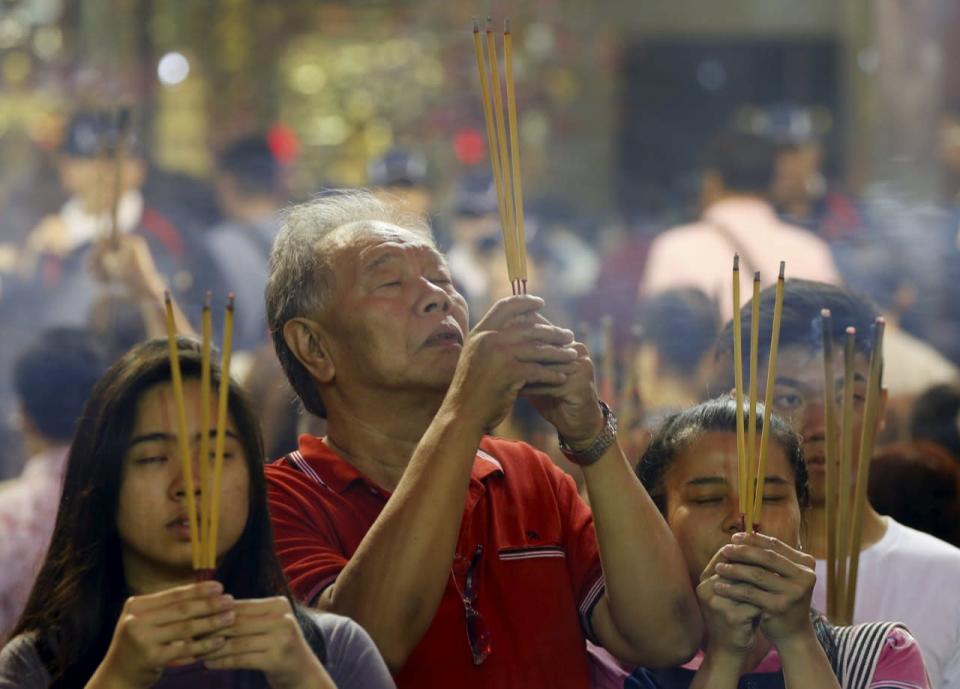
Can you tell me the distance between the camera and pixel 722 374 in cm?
280

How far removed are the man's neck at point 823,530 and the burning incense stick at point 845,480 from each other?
163mm

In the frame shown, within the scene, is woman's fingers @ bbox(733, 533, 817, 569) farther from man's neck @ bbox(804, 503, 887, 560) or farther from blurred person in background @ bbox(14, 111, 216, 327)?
blurred person in background @ bbox(14, 111, 216, 327)

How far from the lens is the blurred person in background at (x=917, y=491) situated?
10.8 ft

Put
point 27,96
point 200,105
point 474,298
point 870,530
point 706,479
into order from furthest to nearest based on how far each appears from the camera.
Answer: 1. point 200,105
2. point 27,96
3. point 474,298
4. point 870,530
5. point 706,479

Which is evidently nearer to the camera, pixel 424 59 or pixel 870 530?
pixel 870 530

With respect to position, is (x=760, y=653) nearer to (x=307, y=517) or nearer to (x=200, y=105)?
(x=307, y=517)

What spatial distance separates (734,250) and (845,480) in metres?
2.39

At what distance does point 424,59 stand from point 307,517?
29.5 ft

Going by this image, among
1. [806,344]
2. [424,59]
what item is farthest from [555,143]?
[806,344]

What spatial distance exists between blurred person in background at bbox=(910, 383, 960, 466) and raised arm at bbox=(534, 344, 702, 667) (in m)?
1.81

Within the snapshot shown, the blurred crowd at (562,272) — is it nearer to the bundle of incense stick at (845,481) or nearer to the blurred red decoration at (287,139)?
the bundle of incense stick at (845,481)

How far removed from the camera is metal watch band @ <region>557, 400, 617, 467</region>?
2.27m

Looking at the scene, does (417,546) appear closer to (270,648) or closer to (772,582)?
(270,648)

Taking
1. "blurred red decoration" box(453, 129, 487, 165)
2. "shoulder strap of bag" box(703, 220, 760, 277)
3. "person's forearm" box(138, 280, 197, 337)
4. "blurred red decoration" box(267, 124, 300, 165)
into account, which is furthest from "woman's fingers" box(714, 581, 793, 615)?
"blurred red decoration" box(453, 129, 487, 165)
